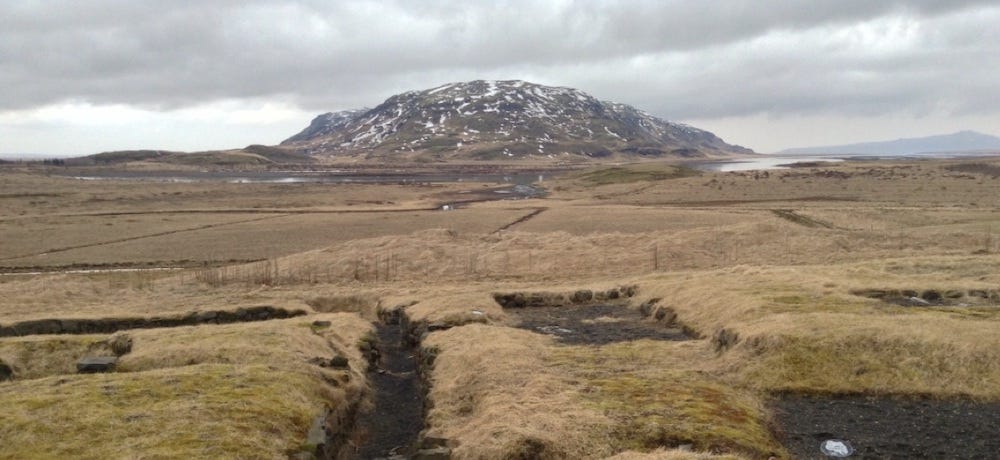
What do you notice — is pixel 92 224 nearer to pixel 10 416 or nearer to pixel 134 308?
pixel 134 308

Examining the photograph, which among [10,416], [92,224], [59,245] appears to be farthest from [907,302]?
[92,224]

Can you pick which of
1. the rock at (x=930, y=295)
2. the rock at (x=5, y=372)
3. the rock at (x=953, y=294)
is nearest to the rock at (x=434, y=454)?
the rock at (x=5, y=372)

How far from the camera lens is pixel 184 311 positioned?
115ft

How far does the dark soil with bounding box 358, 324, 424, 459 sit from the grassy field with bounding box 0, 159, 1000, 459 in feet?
4.00

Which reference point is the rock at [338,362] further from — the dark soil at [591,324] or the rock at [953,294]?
the rock at [953,294]

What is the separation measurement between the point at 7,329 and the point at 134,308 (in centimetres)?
750

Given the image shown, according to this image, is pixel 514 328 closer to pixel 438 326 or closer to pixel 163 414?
pixel 438 326

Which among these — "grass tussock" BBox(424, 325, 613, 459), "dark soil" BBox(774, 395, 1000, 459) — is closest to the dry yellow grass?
"grass tussock" BBox(424, 325, 613, 459)

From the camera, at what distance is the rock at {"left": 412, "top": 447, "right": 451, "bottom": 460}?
15.1m

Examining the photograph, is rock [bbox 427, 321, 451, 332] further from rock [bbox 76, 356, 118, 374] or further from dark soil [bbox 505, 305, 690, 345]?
rock [bbox 76, 356, 118, 374]

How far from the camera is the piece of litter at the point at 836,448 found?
15266mm

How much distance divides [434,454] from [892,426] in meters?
11.5

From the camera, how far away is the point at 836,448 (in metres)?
15.5

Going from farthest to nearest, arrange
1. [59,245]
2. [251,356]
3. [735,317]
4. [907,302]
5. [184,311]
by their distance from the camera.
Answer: [59,245] → [184,311] → [907,302] → [735,317] → [251,356]
